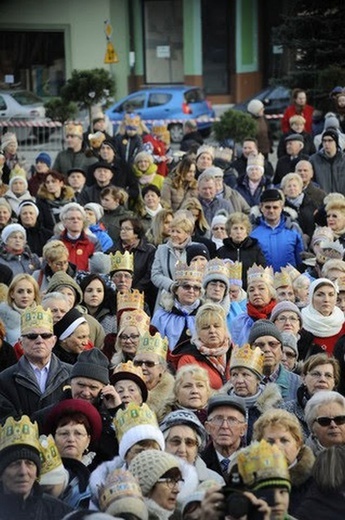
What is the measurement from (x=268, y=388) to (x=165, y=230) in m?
4.32

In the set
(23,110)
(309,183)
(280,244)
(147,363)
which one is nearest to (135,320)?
(147,363)

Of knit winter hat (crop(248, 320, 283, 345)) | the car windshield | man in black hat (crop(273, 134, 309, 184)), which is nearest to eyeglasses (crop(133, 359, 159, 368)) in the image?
knit winter hat (crop(248, 320, 283, 345))

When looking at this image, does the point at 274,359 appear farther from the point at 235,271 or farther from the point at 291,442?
the point at 235,271

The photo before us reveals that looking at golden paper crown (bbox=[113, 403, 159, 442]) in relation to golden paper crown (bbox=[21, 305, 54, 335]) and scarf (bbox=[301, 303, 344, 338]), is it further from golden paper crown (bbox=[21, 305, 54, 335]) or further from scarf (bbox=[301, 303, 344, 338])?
scarf (bbox=[301, 303, 344, 338])

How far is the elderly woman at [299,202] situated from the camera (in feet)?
43.7

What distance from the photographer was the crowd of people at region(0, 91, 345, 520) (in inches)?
238

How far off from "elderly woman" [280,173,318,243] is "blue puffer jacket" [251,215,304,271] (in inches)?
35.8

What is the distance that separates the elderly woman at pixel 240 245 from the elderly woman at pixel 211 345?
2.80m

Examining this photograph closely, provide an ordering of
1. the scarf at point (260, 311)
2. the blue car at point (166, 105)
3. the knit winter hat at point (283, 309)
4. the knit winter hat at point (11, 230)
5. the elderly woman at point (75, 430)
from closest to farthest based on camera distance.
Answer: the elderly woman at point (75, 430) < the knit winter hat at point (283, 309) < the scarf at point (260, 311) < the knit winter hat at point (11, 230) < the blue car at point (166, 105)

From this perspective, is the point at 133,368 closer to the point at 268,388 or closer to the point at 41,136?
the point at 268,388

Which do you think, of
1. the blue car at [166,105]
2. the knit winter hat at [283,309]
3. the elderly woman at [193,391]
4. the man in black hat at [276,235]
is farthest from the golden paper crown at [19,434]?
the blue car at [166,105]

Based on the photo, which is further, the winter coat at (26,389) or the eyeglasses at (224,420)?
the winter coat at (26,389)

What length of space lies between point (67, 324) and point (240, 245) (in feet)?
9.82

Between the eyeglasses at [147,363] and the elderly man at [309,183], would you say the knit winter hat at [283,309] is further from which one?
the elderly man at [309,183]
